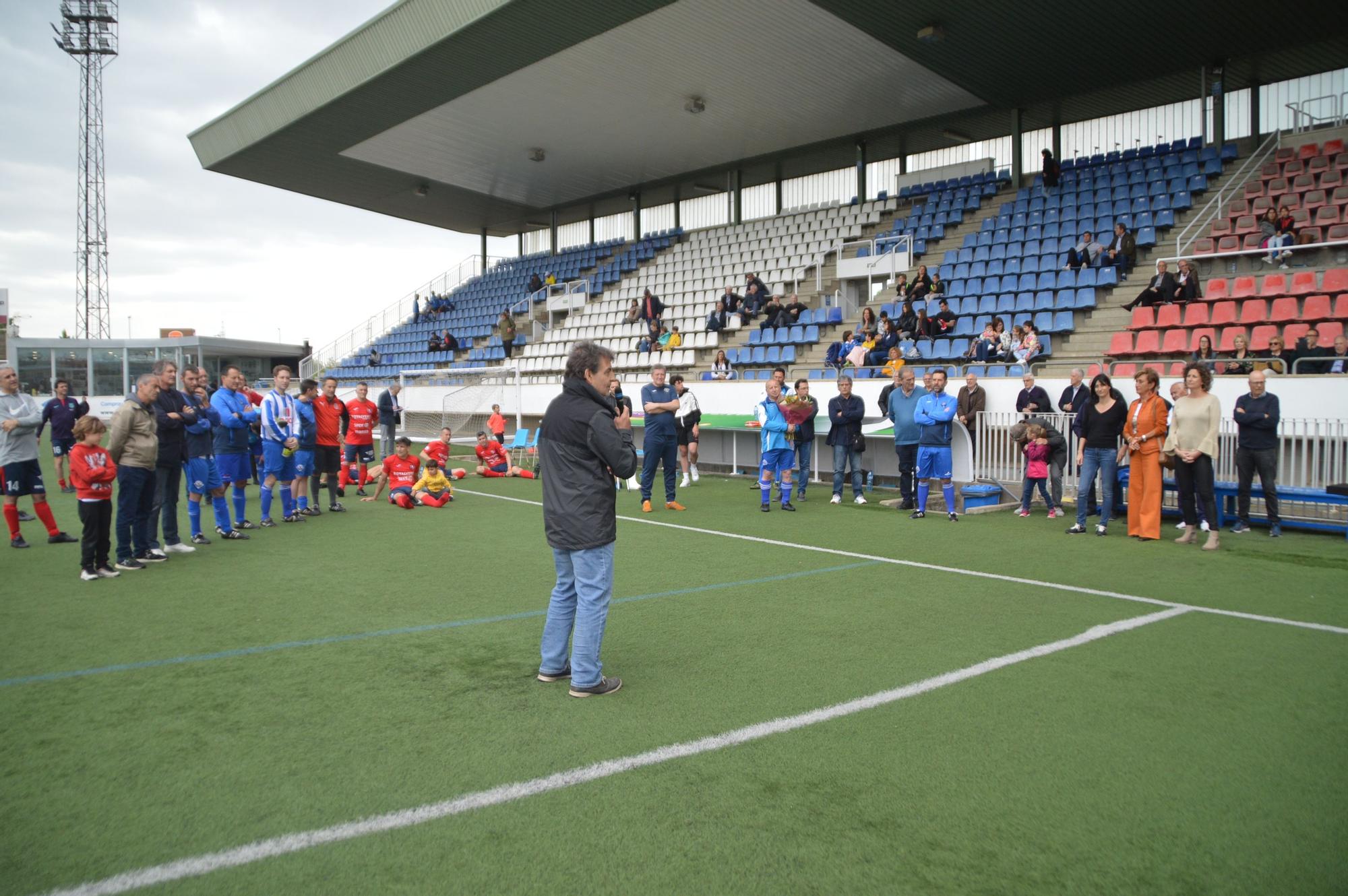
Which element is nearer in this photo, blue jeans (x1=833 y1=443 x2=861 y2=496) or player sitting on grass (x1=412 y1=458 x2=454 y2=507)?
player sitting on grass (x1=412 y1=458 x2=454 y2=507)

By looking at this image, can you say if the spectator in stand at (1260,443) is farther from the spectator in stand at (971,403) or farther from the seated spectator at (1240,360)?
the spectator in stand at (971,403)

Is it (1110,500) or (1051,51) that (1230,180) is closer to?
(1051,51)

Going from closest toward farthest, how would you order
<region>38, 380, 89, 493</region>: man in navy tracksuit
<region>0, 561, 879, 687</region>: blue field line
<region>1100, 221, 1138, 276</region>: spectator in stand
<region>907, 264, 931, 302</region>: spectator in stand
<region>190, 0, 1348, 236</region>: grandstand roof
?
<region>0, 561, 879, 687</region>: blue field line
<region>38, 380, 89, 493</region>: man in navy tracksuit
<region>1100, 221, 1138, 276</region>: spectator in stand
<region>190, 0, 1348, 236</region>: grandstand roof
<region>907, 264, 931, 302</region>: spectator in stand

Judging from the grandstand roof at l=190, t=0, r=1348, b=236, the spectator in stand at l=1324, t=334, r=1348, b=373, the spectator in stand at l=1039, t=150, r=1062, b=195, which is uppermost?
the grandstand roof at l=190, t=0, r=1348, b=236

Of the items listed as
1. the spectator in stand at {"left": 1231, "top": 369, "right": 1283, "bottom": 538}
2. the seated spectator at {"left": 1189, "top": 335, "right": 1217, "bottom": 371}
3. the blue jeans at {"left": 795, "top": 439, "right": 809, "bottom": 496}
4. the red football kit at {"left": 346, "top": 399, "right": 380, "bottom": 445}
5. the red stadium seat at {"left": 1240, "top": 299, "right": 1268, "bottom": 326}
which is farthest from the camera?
the red football kit at {"left": 346, "top": 399, "right": 380, "bottom": 445}

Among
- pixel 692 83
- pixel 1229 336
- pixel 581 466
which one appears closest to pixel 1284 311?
pixel 1229 336

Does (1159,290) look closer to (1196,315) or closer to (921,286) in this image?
(1196,315)

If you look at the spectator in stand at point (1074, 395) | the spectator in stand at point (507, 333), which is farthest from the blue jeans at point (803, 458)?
the spectator in stand at point (507, 333)

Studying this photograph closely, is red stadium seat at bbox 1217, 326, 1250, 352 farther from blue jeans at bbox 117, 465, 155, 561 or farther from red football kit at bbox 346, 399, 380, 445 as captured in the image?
blue jeans at bbox 117, 465, 155, 561

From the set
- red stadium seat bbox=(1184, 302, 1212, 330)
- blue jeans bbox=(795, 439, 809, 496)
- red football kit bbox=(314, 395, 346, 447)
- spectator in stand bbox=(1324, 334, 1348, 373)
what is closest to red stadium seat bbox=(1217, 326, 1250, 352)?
red stadium seat bbox=(1184, 302, 1212, 330)

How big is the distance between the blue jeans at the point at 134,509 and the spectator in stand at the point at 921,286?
588 inches

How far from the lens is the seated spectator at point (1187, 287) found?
14.1 meters

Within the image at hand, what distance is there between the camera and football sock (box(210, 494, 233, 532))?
983 cm

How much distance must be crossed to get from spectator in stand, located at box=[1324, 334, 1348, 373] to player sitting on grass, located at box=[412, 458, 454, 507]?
39.1 ft
